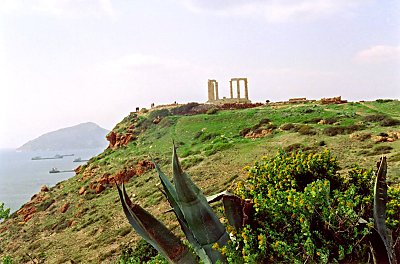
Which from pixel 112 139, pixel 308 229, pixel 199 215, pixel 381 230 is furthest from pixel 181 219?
pixel 112 139

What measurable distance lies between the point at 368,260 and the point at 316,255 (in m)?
0.64

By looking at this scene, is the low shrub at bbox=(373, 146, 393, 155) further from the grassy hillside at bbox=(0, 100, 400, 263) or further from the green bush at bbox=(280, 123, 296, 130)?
the green bush at bbox=(280, 123, 296, 130)

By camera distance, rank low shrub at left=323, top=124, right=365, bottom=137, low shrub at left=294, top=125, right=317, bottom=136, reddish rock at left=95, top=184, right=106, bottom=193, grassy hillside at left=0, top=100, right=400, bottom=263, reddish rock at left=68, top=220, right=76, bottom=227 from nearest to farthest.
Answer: grassy hillside at left=0, top=100, right=400, bottom=263 → reddish rock at left=68, top=220, right=76, bottom=227 → low shrub at left=323, top=124, right=365, bottom=137 → low shrub at left=294, top=125, right=317, bottom=136 → reddish rock at left=95, top=184, right=106, bottom=193

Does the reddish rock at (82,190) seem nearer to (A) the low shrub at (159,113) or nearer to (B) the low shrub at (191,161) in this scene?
(B) the low shrub at (191,161)

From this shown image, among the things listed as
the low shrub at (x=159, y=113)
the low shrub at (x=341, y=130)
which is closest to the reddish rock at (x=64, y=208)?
the low shrub at (x=341, y=130)

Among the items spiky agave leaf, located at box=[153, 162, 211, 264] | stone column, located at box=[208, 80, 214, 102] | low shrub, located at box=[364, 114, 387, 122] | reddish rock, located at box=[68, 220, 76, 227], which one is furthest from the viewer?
stone column, located at box=[208, 80, 214, 102]

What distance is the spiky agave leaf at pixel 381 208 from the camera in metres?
4.76

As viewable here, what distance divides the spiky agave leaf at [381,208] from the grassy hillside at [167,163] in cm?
706

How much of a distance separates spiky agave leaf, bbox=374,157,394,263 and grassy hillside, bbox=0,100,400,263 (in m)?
7.06

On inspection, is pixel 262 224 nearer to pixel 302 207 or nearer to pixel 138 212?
pixel 302 207

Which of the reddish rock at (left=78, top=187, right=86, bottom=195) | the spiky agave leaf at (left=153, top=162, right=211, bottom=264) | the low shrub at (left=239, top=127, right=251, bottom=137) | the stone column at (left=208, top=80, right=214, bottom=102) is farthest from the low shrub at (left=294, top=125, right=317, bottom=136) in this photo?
the stone column at (left=208, top=80, right=214, bottom=102)

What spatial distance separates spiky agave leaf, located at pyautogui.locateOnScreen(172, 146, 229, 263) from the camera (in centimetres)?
471

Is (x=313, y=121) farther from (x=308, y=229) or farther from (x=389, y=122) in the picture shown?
(x=308, y=229)

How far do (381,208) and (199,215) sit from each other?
7.25 ft
